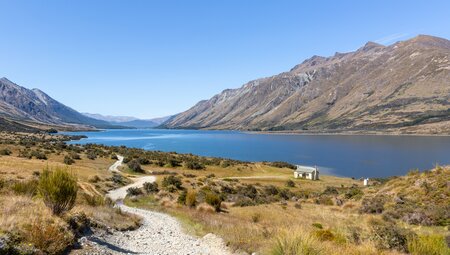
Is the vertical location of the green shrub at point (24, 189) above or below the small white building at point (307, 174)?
above

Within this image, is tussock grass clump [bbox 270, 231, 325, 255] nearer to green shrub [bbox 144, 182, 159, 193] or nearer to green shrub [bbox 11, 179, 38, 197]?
green shrub [bbox 11, 179, 38, 197]

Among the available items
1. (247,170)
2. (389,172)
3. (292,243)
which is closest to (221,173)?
(247,170)

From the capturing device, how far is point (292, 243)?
820 cm

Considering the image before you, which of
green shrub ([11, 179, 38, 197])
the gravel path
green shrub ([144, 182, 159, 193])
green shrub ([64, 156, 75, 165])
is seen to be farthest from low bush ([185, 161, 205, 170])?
the gravel path

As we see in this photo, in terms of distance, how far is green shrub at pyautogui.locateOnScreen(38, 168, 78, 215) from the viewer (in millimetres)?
10296

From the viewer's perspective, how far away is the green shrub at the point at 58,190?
33.8 feet

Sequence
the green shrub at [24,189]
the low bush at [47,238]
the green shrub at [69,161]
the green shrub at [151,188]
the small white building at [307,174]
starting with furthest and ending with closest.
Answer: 1. the small white building at [307,174]
2. the green shrub at [69,161]
3. the green shrub at [151,188]
4. the green shrub at [24,189]
5. the low bush at [47,238]

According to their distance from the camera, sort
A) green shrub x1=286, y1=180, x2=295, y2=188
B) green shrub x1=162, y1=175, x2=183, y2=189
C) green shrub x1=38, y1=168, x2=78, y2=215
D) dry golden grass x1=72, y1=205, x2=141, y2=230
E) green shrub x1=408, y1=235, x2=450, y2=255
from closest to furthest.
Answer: green shrub x1=408, y1=235, x2=450, y2=255
green shrub x1=38, y1=168, x2=78, y2=215
dry golden grass x1=72, y1=205, x2=141, y2=230
green shrub x1=162, y1=175, x2=183, y2=189
green shrub x1=286, y1=180, x2=295, y2=188

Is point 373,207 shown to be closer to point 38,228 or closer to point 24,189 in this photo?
point 24,189

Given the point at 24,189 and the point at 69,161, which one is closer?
the point at 24,189

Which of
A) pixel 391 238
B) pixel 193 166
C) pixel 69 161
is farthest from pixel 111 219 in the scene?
pixel 193 166

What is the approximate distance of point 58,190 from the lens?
10.3 meters

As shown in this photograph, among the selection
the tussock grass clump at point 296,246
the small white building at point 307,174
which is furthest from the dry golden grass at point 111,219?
the small white building at point 307,174

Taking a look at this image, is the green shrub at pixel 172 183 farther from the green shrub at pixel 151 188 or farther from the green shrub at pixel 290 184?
the green shrub at pixel 290 184
